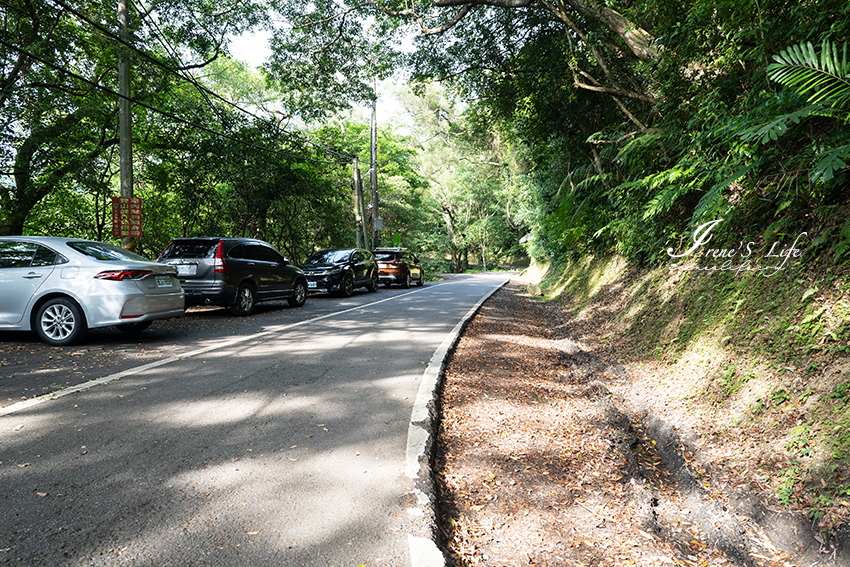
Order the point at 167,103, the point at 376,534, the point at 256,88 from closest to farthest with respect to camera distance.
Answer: the point at 376,534 → the point at 167,103 → the point at 256,88

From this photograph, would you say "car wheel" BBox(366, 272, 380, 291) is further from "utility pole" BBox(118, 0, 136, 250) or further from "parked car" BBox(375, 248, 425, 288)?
"utility pole" BBox(118, 0, 136, 250)

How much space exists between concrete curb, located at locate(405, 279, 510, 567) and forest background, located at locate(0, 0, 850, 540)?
7.20 feet

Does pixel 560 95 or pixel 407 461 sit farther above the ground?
pixel 560 95

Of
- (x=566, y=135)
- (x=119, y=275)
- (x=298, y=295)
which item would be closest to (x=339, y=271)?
(x=298, y=295)

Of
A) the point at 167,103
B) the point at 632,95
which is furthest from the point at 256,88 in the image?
the point at 632,95

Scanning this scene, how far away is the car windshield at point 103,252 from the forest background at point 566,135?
A: 14.1ft

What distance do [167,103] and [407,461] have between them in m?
18.6

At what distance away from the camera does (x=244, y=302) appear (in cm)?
1109

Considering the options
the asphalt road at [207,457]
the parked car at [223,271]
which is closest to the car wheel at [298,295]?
the parked car at [223,271]

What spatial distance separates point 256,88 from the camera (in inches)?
1340

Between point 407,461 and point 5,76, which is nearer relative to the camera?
point 407,461

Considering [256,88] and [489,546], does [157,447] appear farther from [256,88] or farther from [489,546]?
[256,88]

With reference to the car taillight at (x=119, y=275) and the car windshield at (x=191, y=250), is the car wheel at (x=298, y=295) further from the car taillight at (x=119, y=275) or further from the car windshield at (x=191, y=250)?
the car taillight at (x=119, y=275)

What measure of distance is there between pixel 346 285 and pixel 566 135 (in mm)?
8753
